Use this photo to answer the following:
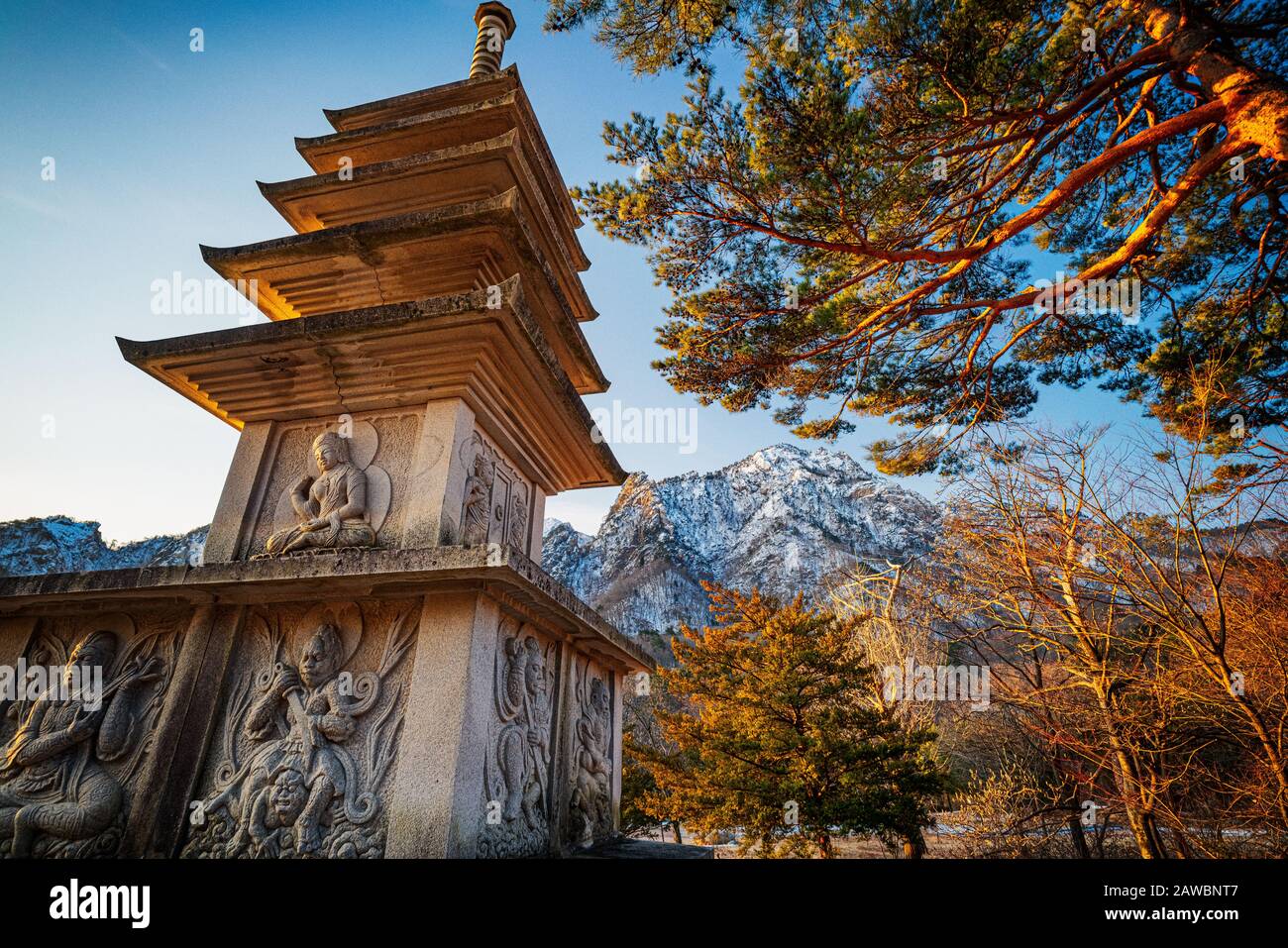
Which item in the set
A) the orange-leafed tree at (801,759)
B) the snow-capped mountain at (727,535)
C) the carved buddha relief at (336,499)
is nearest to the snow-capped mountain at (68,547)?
the snow-capped mountain at (727,535)

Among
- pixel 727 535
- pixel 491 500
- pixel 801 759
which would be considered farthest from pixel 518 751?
pixel 727 535

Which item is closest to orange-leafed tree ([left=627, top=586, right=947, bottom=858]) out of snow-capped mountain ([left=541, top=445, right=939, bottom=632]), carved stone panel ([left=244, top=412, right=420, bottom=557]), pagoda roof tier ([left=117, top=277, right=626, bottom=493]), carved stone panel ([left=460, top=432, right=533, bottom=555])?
carved stone panel ([left=460, top=432, right=533, bottom=555])

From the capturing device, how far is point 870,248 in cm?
611

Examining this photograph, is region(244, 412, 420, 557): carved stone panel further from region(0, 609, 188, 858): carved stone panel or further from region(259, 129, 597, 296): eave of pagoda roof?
region(259, 129, 597, 296): eave of pagoda roof

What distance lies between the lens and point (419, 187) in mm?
5207

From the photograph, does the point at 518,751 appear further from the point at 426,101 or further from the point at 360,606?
the point at 426,101

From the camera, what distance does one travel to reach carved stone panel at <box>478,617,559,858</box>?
325 cm

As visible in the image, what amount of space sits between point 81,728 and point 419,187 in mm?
4812

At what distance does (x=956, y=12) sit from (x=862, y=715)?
9.95 meters

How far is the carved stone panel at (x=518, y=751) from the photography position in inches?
128

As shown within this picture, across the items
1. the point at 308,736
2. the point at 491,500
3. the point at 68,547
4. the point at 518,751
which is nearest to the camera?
the point at 308,736

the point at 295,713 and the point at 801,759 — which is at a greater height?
the point at 295,713

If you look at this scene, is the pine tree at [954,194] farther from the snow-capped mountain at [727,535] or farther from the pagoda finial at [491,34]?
the snow-capped mountain at [727,535]

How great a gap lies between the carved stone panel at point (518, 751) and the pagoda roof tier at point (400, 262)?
2814 mm
